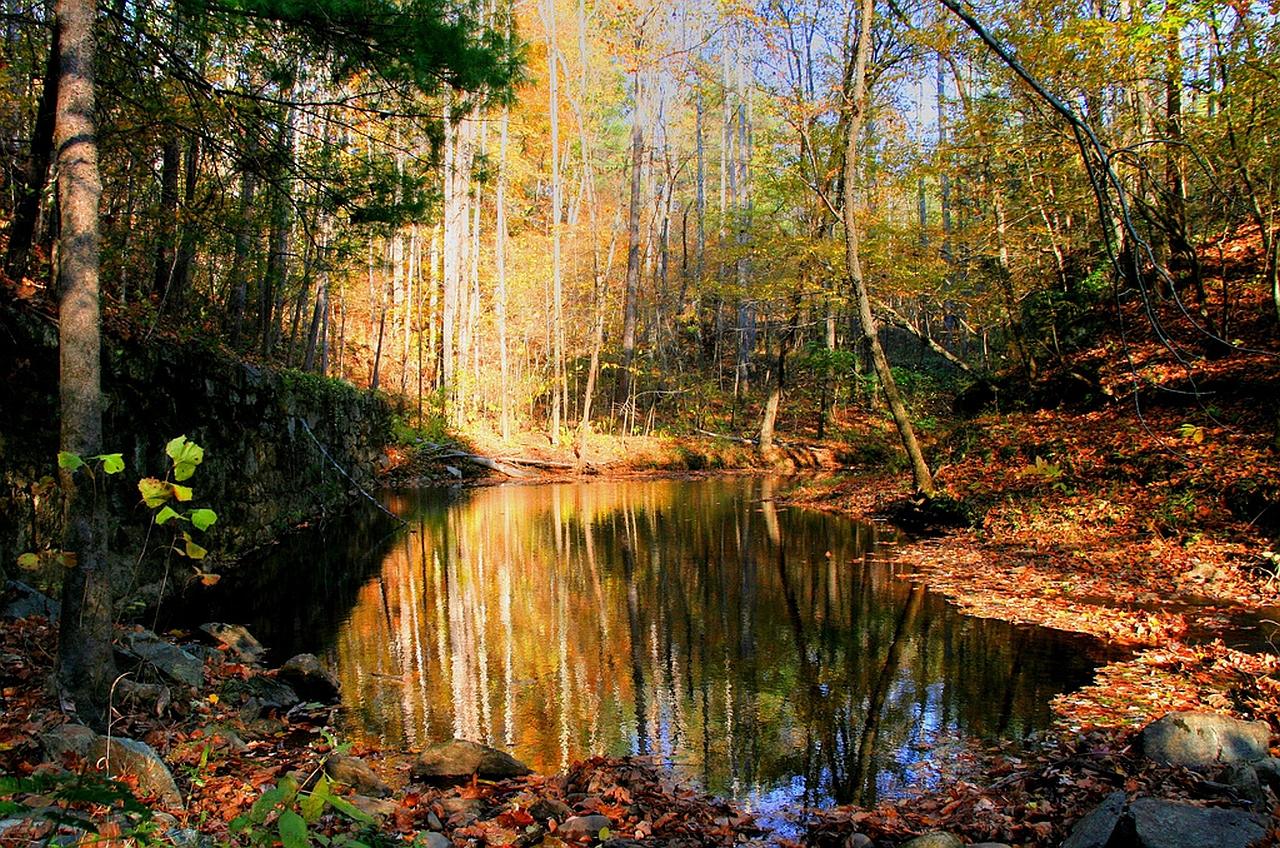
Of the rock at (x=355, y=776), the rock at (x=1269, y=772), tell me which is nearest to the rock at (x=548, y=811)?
the rock at (x=355, y=776)

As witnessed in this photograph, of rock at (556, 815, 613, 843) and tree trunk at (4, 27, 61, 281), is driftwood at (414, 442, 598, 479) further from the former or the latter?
rock at (556, 815, 613, 843)

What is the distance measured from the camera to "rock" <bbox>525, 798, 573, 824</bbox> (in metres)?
3.75

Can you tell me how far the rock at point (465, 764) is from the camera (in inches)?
169

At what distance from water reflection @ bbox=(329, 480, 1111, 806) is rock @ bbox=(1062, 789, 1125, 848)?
44.9 inches

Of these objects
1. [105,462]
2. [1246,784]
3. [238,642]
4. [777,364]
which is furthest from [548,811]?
[777,364]

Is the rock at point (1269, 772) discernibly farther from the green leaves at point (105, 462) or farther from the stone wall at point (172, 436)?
the stone wall at point (172, 436)

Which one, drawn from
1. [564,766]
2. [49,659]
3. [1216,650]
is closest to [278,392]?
[49,659]

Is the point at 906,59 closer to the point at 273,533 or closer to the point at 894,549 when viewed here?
the point at 894,549

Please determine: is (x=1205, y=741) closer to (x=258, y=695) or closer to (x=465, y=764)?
(x=465, y=764)

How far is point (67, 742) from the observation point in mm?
3344

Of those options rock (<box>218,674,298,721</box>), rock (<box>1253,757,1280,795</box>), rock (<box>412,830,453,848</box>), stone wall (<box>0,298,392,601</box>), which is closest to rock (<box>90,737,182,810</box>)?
stone wall (<box>0,298,392,601</box>)

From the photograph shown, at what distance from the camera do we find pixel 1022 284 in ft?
48.8

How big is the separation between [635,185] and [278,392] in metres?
12.9

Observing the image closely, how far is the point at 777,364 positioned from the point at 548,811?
19.3 meters
